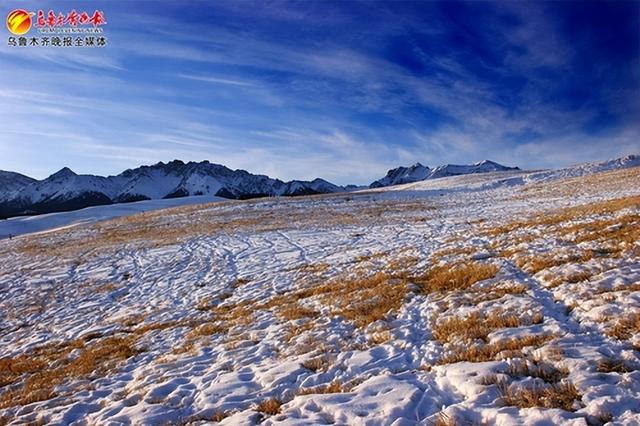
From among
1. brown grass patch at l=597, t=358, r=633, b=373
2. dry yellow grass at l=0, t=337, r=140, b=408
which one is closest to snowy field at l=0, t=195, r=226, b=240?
dry yellow grass at l=0, t=337, r=140, b=408

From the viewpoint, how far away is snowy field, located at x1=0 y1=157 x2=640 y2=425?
5.90 meters

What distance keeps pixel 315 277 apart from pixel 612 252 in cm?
1061

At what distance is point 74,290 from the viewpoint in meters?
18.2

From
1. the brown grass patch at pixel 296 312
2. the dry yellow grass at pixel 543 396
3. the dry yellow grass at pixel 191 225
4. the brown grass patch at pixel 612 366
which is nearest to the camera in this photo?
the dry yellow grass at pixel 543 396

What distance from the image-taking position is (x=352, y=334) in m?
9.45

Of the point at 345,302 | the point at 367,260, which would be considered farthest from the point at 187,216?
the point at 345,302

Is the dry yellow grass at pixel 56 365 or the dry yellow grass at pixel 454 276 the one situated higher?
the dry yellow grass at pixel 454 276

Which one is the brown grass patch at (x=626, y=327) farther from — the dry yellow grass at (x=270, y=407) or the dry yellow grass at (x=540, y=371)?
the dry yellow grass at (x=270, y=407)

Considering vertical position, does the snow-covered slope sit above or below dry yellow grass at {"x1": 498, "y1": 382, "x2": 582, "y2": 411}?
above

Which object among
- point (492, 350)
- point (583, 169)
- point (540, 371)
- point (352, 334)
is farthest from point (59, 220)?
point (583, 169)

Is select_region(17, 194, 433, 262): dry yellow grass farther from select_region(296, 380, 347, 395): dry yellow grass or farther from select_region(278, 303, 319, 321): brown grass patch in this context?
select_region(296, 380, 347, 395): dry yellow grass

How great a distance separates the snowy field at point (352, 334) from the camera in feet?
19.4

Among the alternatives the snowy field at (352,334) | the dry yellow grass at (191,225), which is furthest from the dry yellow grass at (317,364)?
the dry yellow grass at (191,225)

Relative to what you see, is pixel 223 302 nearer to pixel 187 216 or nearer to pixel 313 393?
pixel 313 393
